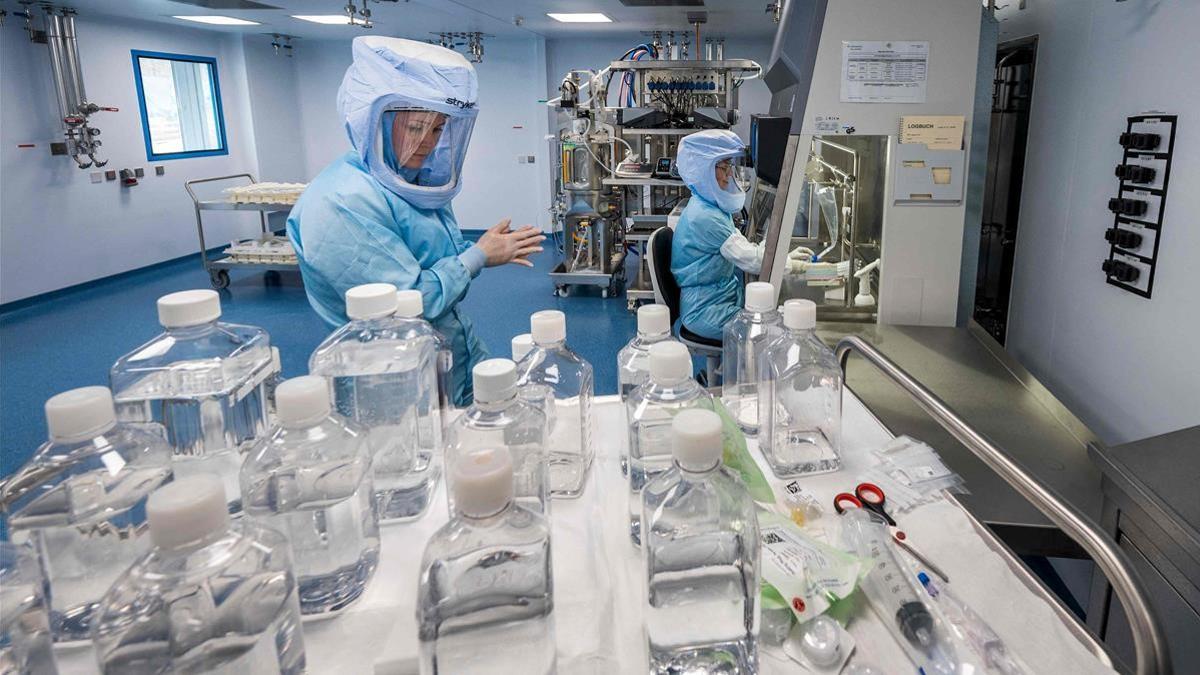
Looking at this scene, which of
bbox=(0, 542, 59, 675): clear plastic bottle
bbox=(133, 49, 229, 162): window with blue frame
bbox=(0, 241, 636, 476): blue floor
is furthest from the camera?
bbox=(133, 49, 229, 162): window with blue frame

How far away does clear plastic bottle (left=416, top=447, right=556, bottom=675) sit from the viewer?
66 cm

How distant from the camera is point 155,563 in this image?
22.5 inches

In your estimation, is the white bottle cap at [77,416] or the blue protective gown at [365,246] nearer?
the white bottle cap at [77,416]

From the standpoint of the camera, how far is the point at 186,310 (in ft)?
2.73

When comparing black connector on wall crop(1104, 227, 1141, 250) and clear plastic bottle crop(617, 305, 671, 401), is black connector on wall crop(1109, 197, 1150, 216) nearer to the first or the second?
black connector on wall crop(1104, 227, 1141, 250)

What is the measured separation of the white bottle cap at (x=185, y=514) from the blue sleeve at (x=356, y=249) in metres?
1.13

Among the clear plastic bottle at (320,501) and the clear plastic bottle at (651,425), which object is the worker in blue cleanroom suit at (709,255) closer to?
the clear plastic bottle at (651,425)

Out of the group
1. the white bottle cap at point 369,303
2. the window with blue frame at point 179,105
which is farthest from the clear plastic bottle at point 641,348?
the window with blue frame at point 179,105

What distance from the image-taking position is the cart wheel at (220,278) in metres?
6.21

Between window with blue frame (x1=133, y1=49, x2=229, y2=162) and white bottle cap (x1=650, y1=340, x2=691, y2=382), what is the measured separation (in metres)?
7.36

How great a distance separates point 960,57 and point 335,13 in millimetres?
5324

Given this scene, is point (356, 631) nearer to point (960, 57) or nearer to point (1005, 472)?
point (1005, 472)

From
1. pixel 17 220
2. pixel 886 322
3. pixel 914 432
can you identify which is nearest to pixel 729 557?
pixel 914 432

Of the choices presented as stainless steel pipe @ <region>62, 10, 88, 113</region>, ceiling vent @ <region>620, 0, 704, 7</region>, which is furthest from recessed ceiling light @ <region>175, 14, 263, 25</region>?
ceiling vent @ <region>620, 0, 704, 7</region>
